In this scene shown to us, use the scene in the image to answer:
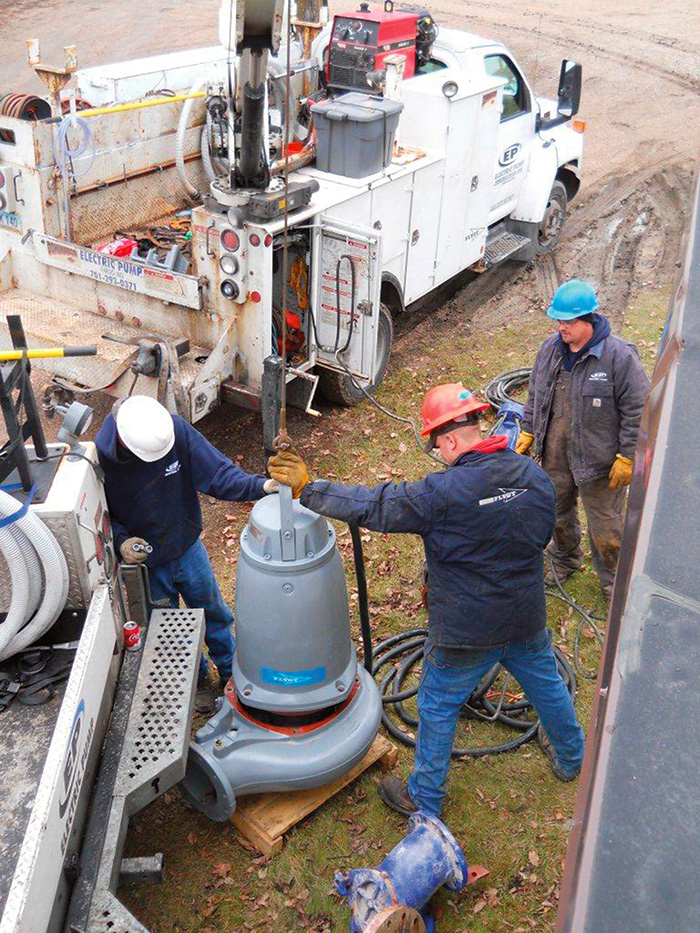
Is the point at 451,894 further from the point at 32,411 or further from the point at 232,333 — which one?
the point at 232,333

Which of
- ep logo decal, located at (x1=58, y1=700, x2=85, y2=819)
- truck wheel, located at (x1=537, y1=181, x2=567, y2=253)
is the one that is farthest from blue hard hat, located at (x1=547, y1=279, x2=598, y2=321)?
truck wheel, located at (x1=537, y1=181, x2=567, y2=253)

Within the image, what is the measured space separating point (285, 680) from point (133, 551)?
0.90 meters

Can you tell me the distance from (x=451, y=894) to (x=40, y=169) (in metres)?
5.83

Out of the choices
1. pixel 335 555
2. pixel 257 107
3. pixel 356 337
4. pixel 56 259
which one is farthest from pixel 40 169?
pixel 335 555

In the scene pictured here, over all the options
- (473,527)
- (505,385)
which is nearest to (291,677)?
(473,527)

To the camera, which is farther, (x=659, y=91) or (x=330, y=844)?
(x=659, y=91)

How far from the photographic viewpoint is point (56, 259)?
7.40 metres

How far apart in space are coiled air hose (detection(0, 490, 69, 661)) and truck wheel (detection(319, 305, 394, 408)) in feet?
14.6

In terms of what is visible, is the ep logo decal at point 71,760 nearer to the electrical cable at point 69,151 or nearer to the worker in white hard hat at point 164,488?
the worker in white hard hat at point 164,488

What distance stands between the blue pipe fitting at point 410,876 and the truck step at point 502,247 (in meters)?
6.88

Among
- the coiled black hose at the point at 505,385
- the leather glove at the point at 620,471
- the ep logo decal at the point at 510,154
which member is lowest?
the coiled black hose at the point at 505,385

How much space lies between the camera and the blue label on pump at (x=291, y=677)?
4.20 meters

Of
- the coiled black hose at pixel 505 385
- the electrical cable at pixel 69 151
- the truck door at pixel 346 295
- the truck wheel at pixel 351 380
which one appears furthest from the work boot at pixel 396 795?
the electrical cable at pixel 69 151

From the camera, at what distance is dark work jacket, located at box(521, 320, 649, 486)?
520 centimetres
